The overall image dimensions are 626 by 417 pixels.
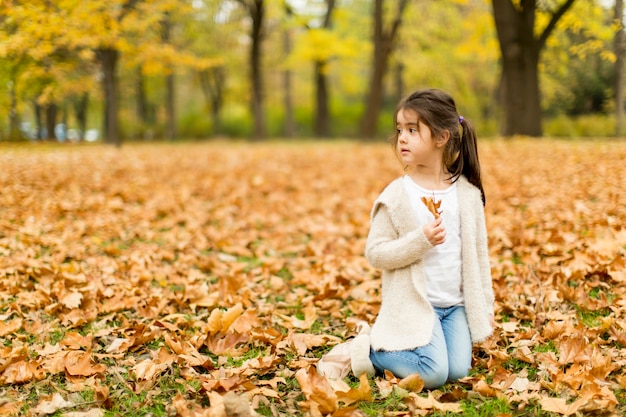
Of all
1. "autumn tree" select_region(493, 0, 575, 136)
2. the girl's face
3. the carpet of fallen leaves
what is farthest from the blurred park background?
the girl's face

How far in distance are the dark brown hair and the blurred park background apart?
5.27 metres

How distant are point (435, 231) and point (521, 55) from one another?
34.6 feet

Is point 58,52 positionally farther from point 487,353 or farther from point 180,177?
point 487,353

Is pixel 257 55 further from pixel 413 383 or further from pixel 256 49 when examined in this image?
pixel 413 383

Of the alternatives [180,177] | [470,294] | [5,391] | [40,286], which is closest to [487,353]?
[470,294]

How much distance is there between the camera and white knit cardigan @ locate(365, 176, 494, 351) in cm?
262

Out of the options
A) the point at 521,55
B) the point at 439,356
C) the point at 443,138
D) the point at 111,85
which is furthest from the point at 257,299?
the point at 111,85

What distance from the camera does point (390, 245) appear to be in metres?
2.64

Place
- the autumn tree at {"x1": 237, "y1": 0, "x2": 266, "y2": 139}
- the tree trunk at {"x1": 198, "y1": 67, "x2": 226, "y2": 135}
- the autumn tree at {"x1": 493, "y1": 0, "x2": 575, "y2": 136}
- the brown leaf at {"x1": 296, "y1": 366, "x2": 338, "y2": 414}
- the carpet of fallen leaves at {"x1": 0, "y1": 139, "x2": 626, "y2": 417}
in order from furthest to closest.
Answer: the tree trunk at {"x1": 198, "y1": 67, "x2": 226, "y2": 135}, the autumn tree at {"x1": 237, "y1": 0, "x2": 266, "y2": 139}, the autumn tree at {"x1": 493, "y1": 0, "x2": 575, "y2": 136}, the carpet of fallen leaves at {"x1": 0, "y1": 139, "x2": 626, "y2": 417}, the brown leaf at {"x1": 296, "y1": 366, "x2": 338, "y2": 414}

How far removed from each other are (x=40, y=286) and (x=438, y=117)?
2965 millimetres

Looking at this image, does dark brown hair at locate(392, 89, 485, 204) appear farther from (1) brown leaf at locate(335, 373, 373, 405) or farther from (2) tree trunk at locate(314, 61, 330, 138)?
(2) tree trunk at locate(314, 61, 330, 138)

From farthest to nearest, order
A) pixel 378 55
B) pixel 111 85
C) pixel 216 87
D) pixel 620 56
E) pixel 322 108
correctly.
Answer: pixel 216 87 < pixel 322 108 < pixel 378 55 < pixel 111 85 < pixel 620 56

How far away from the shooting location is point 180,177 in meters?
9.12

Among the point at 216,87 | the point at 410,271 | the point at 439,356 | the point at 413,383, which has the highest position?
the point at 216,87
